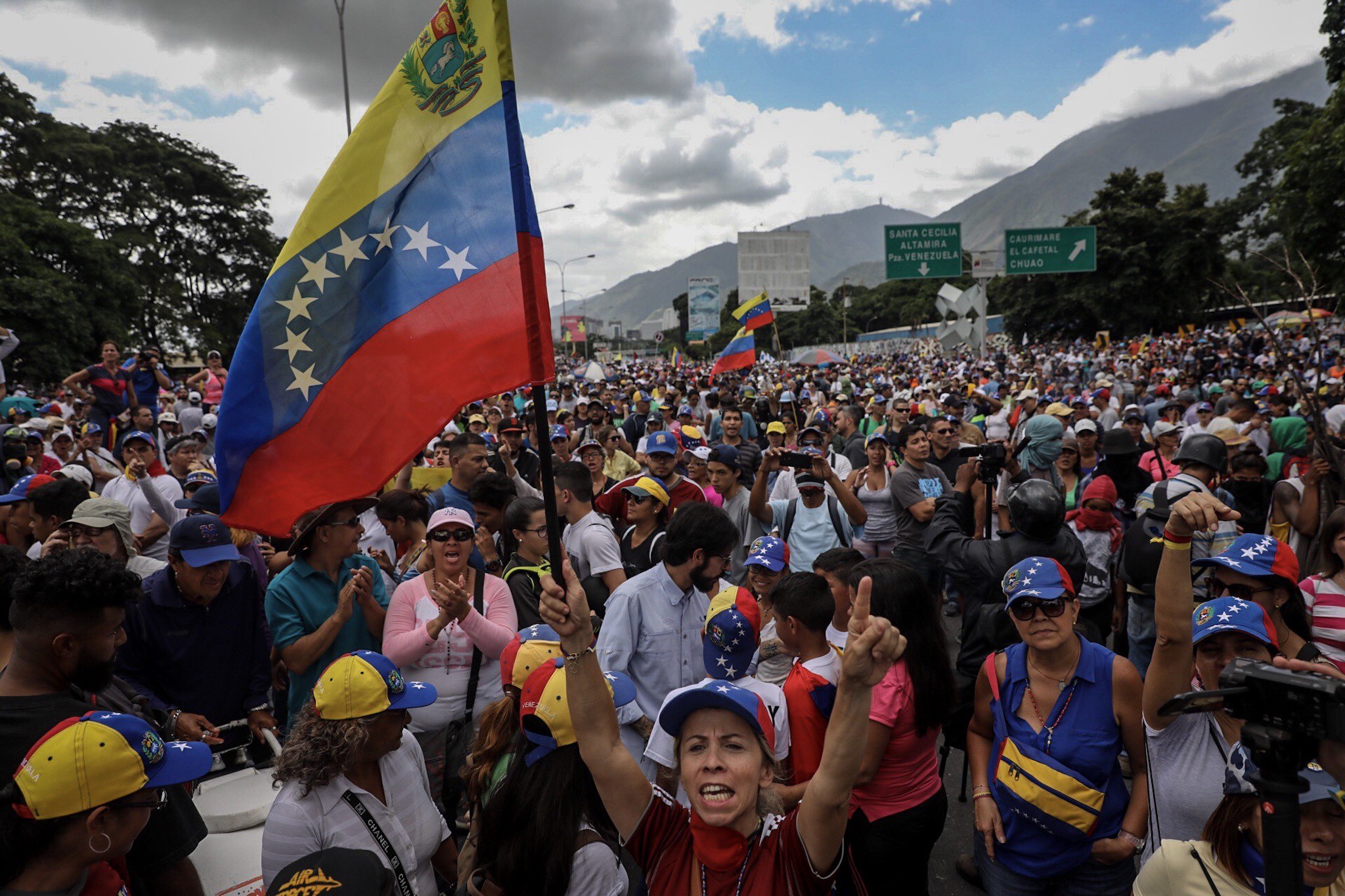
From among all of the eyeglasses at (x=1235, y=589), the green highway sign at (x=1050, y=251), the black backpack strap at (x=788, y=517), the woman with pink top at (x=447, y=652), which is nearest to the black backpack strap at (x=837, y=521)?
the black backpack strap at (x=788, y=517)

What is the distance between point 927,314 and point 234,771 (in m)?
85.7

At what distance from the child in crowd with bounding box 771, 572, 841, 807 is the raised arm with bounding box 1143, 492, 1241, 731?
1039mm

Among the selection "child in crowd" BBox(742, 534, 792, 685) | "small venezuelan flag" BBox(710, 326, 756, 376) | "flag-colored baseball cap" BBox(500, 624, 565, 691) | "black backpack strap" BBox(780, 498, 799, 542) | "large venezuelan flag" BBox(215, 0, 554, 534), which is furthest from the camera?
"small venezuelan flag" BBox(710, 326, 756, 376)

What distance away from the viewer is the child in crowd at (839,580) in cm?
372

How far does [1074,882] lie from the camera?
277cm

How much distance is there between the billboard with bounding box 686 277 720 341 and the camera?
102688 millimetres

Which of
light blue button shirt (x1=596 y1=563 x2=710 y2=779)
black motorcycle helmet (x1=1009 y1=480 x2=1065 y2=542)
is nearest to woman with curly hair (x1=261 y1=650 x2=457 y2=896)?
light blue button shirt (x1=596 y1=563 x2=710 y2=779)

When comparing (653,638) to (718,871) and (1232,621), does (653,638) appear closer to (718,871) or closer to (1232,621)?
(718,871)

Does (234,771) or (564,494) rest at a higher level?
(564,494)

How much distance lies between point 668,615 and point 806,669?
2.36 ft

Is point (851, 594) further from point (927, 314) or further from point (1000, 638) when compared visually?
point (927, 314)

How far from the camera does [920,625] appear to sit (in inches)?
123

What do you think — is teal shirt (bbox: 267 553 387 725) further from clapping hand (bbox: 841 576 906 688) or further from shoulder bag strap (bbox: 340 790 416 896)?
clapping hand (bbox: 841 576 906 688)

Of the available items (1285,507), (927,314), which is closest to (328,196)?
(1285,507)
